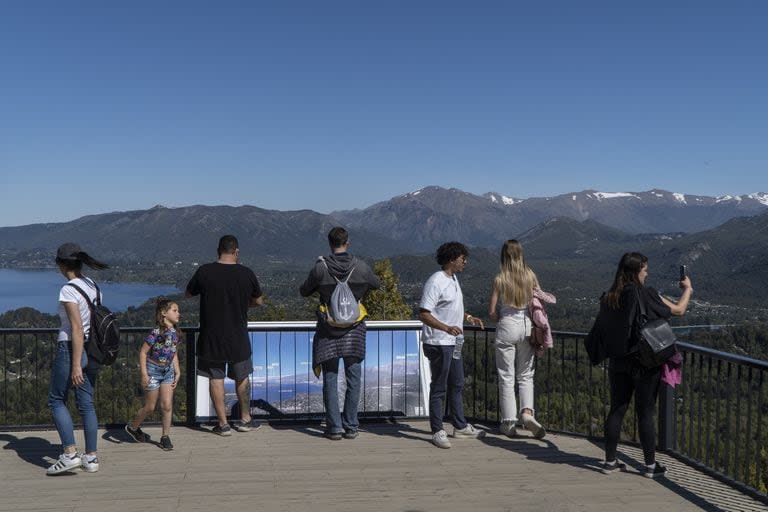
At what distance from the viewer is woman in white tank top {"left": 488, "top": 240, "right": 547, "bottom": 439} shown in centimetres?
662

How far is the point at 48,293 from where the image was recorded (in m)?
157

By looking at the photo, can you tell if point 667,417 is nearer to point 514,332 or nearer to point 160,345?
point 514,332

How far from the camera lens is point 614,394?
5859 mm

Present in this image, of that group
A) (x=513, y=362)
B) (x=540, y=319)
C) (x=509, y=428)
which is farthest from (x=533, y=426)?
(x=540, y=319)

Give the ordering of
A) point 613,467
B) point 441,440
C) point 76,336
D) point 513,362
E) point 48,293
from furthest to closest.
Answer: point 48,293 < point 513,362 < point 441,440 < point 613,467 < point 76,336

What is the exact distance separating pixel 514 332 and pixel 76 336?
3.72m

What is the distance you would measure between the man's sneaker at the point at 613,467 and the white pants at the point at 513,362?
102 cm

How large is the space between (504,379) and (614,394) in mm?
1261

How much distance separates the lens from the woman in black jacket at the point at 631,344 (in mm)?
5645

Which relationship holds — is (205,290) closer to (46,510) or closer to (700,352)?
(46,510)

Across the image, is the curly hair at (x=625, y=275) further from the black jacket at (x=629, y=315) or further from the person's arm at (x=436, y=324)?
the person's arm at (x=436, y=324)

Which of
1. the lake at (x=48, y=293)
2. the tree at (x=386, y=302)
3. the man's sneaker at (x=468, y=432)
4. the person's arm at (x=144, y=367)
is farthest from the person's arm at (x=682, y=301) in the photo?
the lake at (x=48, y=293)

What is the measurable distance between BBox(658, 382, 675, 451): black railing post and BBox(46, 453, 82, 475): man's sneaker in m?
5.00

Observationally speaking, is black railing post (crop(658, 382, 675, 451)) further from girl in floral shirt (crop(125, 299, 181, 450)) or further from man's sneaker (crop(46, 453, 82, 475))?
man's sneaker (crop(46, 453, 82, 475))
